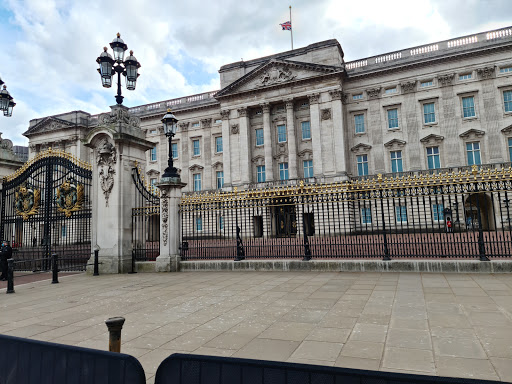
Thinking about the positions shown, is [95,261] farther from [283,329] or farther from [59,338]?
[283,329]

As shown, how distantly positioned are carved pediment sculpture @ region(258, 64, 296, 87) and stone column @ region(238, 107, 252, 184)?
4.05m

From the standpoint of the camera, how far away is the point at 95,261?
Answer: 491 inches

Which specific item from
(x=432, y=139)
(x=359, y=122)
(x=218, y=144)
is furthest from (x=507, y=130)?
(x=218, y=144)

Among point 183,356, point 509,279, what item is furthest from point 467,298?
point 183,356

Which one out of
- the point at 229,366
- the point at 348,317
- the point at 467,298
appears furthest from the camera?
the point at 467,298

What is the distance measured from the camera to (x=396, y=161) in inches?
1535

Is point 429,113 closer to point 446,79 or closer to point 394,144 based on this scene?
point 446,79

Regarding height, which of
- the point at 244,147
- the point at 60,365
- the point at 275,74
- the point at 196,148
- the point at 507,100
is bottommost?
the point at 60,365

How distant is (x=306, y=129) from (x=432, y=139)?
13833 millimetres

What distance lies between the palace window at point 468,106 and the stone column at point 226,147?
26.7 m

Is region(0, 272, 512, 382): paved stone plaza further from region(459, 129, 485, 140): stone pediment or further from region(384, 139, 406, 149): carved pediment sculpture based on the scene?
region(459, 129, 485, 140): stone pediment

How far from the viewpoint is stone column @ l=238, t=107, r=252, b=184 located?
4253cm

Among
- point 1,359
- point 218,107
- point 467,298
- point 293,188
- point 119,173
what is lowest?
point 467,298

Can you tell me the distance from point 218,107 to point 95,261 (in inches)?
1501
